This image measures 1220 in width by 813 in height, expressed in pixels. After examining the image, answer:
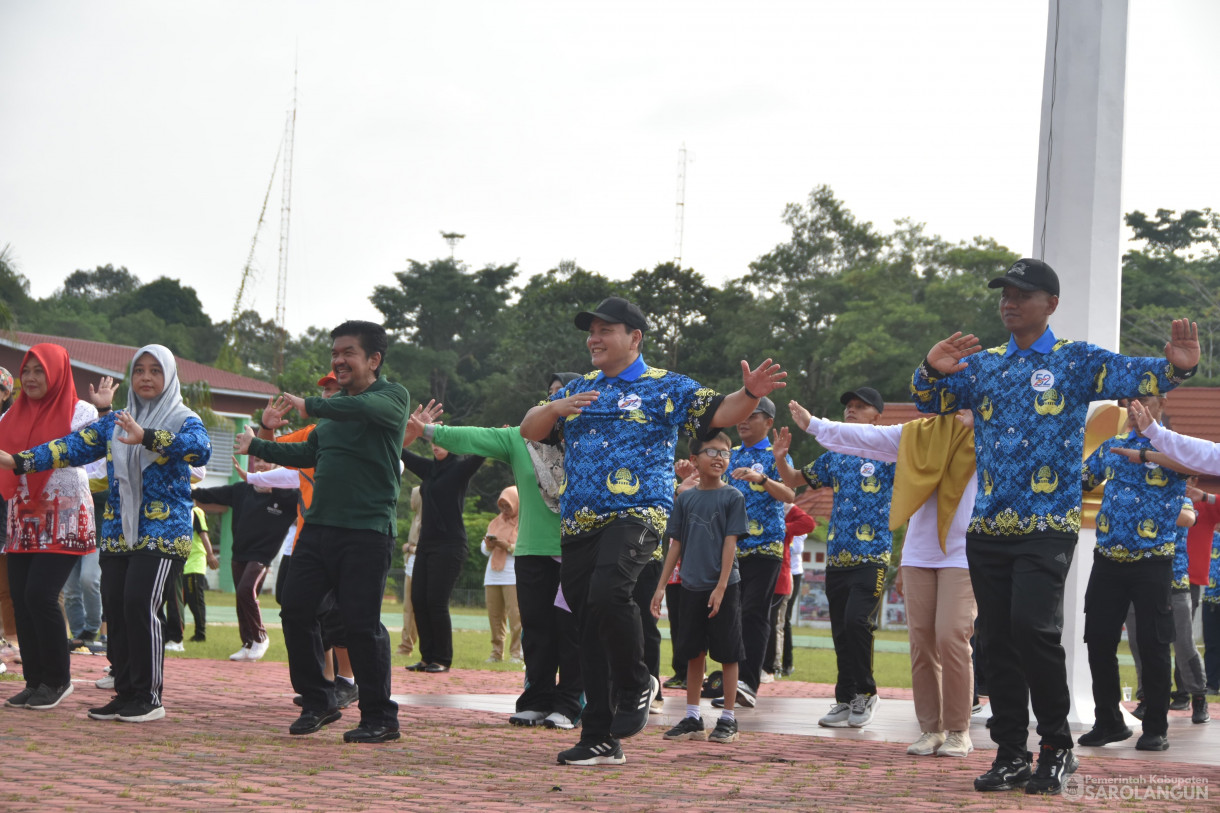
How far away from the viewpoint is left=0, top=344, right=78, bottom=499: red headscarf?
27.5 feet

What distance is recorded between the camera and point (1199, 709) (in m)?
10.1

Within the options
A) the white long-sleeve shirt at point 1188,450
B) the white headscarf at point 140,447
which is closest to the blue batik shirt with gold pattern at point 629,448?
the white long-sleeve shirt at point 1188,450

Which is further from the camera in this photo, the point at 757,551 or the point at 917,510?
the point at 757,551

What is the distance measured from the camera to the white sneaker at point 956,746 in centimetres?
725

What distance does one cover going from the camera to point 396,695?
9.89 meters

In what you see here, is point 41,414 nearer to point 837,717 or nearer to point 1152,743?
point 837,717

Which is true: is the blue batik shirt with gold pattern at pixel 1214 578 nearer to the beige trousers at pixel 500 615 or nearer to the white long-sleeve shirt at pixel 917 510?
the white long-sleeve shirt at pixel 917 510

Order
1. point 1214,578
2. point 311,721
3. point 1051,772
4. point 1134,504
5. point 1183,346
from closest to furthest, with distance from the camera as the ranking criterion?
point 1183,346
point 1051,772
point 311,721
point 1134,504
point 1214,578

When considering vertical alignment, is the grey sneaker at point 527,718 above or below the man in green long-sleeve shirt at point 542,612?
below

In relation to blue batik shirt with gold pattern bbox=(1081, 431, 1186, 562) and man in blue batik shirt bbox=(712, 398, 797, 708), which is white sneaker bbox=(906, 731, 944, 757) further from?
man in blue batik shirt bbox=(712, 398, 797, 708)

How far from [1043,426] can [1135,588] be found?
279cm

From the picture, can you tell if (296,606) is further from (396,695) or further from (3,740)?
(396,695)

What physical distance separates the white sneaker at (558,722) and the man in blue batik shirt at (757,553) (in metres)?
1.90

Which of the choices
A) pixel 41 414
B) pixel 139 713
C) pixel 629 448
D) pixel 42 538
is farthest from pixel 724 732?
pixel 41 414
